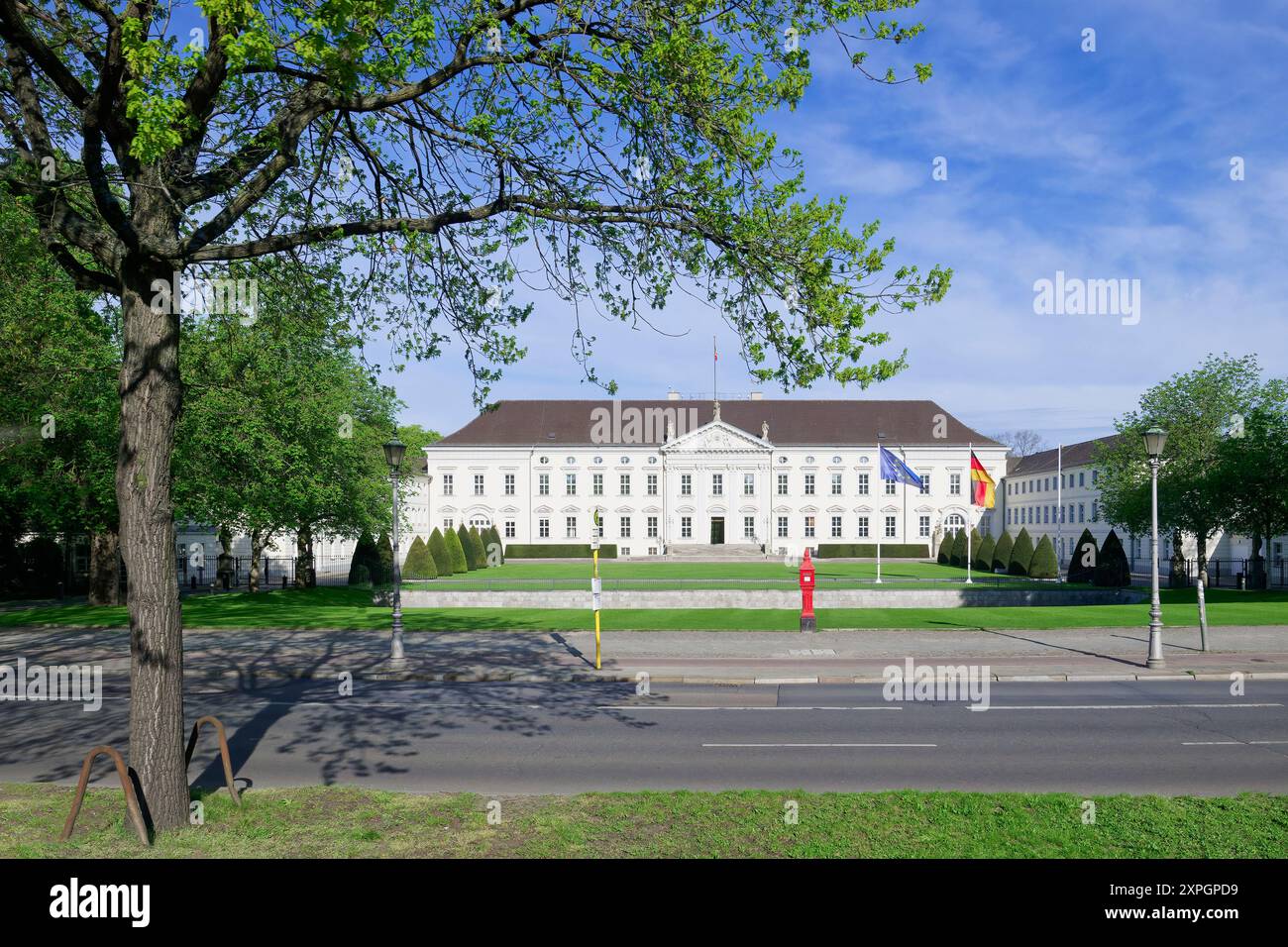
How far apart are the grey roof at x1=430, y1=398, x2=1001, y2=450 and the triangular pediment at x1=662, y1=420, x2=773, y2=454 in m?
2.48

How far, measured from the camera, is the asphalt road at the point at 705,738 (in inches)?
364

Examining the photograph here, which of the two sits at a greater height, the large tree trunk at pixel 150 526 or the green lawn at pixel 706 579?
the large tree trunk at pixel 150 526

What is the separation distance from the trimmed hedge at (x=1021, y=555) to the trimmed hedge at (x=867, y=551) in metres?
21.3

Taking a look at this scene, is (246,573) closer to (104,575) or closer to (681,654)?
(104,575)

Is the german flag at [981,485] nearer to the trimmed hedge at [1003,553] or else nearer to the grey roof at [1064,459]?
the trimmed hedge at [1003,553]

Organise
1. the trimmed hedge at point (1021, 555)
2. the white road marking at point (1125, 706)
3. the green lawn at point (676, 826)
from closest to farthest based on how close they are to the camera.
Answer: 1. the green lawn at point (676, 826)
2. the white road marking at point (1125, 706)
3. the trimmed hedge at point (1021, 555)

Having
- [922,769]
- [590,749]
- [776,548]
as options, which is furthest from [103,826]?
[776,548]

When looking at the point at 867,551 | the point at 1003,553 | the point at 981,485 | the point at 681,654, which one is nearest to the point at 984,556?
the point at 1003,553

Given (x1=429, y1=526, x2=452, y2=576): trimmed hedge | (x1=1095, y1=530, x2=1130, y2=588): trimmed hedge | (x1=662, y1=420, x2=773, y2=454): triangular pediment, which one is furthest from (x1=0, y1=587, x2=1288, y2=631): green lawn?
(x1=662, y1=420, x2=773, y2=454): triangular pediment

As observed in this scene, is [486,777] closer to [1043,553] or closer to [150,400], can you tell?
[150,400]

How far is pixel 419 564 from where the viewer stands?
153 ft

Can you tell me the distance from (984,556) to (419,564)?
3778 cm

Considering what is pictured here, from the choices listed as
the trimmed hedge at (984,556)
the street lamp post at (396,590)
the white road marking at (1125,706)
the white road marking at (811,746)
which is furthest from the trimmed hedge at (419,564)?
the white road marking at (811,746)

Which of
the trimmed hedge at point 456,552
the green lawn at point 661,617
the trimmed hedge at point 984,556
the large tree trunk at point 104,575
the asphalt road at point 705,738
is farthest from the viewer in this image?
the trimmed hedge at point 984,556
